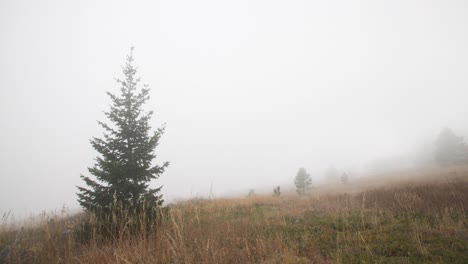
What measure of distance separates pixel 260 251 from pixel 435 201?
318 inches

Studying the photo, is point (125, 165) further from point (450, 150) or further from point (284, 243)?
point (450, 150)

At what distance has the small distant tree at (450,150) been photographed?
101 ft

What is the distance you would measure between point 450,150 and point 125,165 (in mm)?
42600

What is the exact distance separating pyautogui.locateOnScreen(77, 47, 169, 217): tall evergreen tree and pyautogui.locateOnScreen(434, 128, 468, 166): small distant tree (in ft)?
133

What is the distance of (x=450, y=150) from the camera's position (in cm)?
3156

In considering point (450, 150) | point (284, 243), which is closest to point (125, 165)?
point (284, 243)

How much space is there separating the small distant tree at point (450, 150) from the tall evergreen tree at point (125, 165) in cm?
4056

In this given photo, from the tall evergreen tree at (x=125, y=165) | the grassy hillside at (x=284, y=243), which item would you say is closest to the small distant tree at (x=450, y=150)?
the grassy hillside at (x=284, y=243)

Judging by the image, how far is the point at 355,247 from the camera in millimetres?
4633

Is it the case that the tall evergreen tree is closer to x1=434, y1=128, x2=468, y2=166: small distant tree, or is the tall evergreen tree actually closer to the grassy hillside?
the grassy hillside

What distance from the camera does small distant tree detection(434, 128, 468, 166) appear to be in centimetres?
3064

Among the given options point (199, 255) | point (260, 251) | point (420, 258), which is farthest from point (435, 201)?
point (199, 255)

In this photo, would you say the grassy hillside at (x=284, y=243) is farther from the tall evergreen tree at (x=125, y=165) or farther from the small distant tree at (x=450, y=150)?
the small distant tree at (x=450, y=150)

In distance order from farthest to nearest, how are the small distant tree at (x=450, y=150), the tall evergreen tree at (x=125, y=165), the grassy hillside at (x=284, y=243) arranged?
the small distant tree at (x=450, y=150) → the tall evergreen tree at (x=125, y=165) → the grassy hillside at (x=284, y=243)
